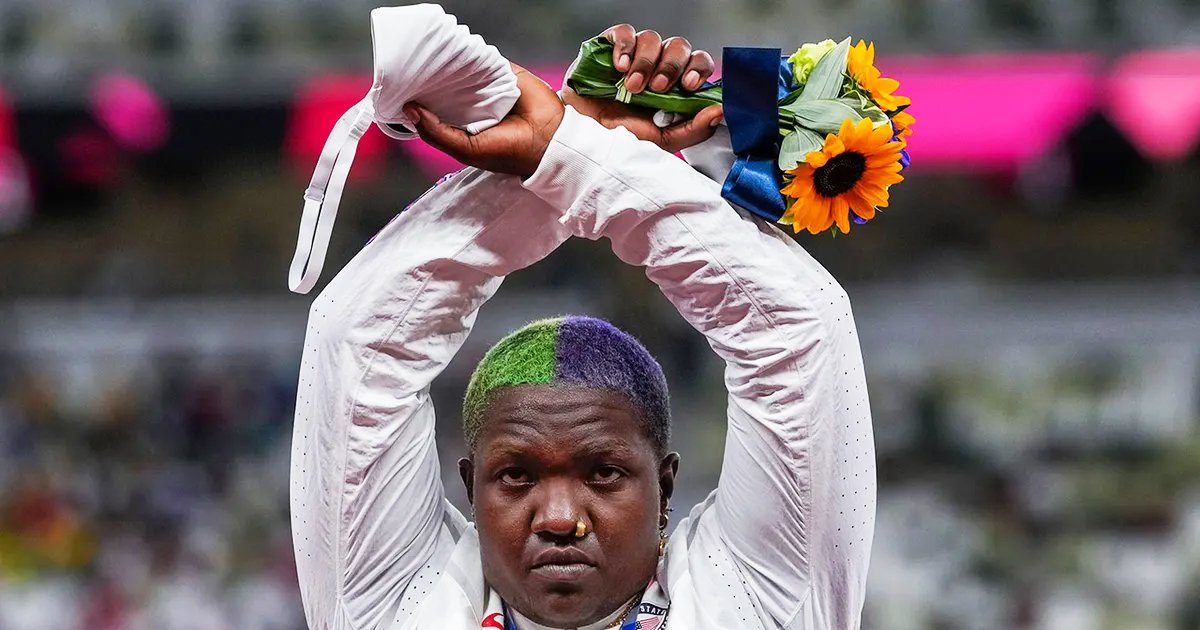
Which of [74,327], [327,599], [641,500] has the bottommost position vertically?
[74,327]

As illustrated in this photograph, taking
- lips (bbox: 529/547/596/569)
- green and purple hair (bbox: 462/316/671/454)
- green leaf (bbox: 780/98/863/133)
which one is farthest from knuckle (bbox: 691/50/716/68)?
lips (bbox: 529/547/596/569)

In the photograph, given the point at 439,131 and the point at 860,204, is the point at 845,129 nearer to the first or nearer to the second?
the point at 860,204

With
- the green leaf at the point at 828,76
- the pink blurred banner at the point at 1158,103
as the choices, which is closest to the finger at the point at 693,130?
the green leaf at the point at 828,76

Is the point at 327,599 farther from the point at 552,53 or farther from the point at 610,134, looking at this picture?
the point at 552,53

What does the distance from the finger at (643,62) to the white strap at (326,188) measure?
317 millimetres

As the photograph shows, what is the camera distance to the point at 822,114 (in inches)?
78.9

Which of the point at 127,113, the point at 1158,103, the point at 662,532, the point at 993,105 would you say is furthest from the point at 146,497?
the point at 662,532

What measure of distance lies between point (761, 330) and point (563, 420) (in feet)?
0.91

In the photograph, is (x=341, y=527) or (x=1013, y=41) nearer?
(x=341, y=527)

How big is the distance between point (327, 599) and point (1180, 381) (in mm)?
7357

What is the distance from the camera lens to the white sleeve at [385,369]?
82.5 inches

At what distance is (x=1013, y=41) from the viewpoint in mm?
8844

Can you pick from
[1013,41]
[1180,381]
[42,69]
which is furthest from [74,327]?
[1180,381]

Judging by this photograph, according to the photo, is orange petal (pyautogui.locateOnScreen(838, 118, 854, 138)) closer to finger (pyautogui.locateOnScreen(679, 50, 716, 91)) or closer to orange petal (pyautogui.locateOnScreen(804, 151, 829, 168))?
orange petal (pyautogui.locateOnScreen(804, 151, 829, 168))
